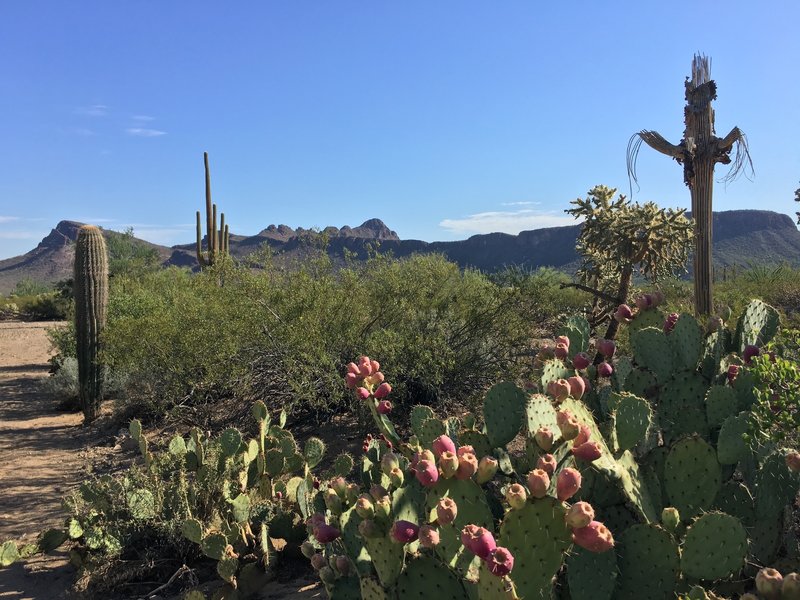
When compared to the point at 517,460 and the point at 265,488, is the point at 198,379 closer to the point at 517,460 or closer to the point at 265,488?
the point at 265,488

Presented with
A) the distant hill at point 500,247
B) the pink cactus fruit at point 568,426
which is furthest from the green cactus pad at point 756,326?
the distant hill at point 500,247

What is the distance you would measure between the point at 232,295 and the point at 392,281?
2147 mm

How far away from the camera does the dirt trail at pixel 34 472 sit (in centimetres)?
419

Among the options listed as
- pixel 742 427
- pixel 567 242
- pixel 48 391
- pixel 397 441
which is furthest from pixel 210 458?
pixel 567 242

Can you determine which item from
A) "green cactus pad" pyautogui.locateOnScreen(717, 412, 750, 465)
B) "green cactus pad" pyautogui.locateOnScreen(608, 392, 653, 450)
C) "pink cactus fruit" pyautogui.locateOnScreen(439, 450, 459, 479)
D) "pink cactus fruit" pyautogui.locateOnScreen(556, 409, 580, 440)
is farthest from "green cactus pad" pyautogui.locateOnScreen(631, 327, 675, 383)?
"pink cactus fruit" pyautogui.locateOnScreen(439, 450, 459, 479)

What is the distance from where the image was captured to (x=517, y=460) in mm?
2941

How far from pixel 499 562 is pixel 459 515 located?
0.66 meters

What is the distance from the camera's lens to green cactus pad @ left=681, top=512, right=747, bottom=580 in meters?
2.11

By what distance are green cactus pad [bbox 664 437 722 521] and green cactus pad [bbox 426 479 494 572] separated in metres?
1.04

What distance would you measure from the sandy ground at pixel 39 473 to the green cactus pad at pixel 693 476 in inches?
81.0

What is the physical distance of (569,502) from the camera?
2.49 metres

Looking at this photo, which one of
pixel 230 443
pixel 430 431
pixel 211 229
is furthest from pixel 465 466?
pixel 211 229

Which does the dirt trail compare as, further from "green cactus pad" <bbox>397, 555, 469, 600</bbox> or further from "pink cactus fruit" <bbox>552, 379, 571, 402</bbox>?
"pink cactus fruit" <bbox>552, 379, 571, 402</bbox>

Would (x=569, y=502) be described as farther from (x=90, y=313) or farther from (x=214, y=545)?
(x=90, y=313)
